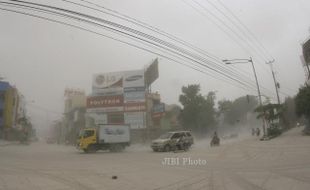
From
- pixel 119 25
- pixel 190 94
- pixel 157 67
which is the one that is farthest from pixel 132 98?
pixel 119 25

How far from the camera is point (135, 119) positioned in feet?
185

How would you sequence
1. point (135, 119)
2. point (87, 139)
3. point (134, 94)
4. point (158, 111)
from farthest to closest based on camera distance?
point (134, 94)
point (135, 119)
point (158, 111)
point (87, 139)

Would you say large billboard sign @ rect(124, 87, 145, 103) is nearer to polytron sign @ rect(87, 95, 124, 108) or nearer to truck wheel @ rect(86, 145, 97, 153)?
polytron sign @ rect(87, 95, 124, 108)

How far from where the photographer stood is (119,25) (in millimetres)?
13281

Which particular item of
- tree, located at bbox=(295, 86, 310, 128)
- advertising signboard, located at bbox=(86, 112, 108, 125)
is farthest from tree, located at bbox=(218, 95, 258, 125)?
tree, located at bbox=(295, 86, 310, 128)

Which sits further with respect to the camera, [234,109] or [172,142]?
[234,109]

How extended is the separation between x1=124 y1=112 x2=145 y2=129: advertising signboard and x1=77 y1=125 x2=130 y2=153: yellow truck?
71.8 feet

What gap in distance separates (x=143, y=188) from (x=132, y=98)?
4893cm

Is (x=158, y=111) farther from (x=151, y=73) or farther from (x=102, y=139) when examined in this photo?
(x=102, y=139)

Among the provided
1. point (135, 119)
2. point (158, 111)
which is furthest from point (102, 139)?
point (158, 111)

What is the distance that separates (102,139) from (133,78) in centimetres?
3026

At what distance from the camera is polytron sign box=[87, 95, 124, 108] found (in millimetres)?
59375

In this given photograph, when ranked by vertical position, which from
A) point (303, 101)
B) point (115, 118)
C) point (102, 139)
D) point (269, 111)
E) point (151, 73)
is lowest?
point (102, 139)

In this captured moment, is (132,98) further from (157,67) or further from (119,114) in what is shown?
(157,67)
